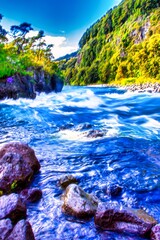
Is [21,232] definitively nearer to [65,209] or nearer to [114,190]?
[65,209]

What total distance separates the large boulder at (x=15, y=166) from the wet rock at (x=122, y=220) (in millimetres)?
2173

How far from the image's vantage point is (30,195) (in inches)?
202

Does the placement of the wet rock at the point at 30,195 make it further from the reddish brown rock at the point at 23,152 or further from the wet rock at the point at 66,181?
the reddish brown rock at the point at 23,152

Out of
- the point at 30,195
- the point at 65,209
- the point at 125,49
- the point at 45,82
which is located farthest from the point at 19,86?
the point at 125,49

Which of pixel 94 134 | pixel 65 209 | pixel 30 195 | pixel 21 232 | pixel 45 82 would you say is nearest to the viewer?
pixel 21 232

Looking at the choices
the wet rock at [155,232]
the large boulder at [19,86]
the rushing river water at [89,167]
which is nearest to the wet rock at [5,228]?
the rushing river water at [89,167]

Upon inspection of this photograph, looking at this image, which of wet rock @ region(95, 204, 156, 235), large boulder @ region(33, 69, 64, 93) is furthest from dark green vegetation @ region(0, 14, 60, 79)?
wet rock @ region(95, 204, 156, 235)

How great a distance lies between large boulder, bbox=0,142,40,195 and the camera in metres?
5.50

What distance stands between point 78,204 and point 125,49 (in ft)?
311

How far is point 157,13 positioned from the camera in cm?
9019

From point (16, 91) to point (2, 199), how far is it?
19.8m

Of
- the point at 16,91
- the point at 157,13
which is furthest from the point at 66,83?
the point at 16,91

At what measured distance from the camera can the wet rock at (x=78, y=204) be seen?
4465mm

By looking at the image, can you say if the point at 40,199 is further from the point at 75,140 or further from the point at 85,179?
the point at 75,140
